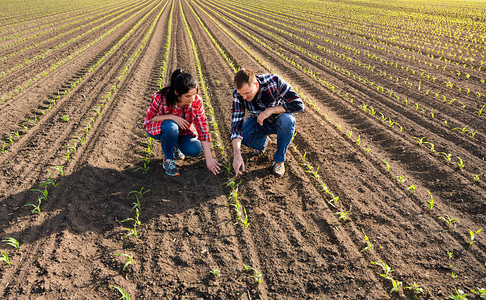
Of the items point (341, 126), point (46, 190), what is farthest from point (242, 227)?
point (341, 126)

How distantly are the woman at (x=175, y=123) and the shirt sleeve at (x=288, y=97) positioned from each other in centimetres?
121

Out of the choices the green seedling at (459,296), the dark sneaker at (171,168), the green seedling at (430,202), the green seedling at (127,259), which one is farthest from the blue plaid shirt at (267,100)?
the green seedling at (459,296)

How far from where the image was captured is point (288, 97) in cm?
412

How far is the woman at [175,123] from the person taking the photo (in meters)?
3.98

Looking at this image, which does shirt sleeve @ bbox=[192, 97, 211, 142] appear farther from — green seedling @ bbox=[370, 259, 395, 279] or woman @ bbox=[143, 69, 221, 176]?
green seedling @ bbox=[370, 259, 395, 279]

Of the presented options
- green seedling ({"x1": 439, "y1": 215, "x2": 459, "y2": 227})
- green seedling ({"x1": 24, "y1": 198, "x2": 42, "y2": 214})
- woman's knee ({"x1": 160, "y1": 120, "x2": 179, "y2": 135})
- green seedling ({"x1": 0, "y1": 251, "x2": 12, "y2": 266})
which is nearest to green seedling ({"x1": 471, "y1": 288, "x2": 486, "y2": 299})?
green seedling ({"x1": 439, "y1": 215, "x2": 459, "y2": 227})

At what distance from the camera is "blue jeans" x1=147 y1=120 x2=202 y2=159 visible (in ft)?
13.3

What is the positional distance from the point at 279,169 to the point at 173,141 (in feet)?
5.57

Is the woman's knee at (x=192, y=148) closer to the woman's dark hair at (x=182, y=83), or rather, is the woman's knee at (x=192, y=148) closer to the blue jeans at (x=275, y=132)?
the blue jeans at (x=275, y=132)

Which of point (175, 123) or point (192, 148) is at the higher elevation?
point (175, 123)

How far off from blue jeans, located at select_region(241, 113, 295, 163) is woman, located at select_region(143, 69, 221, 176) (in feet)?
2.56

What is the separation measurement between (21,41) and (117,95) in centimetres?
1185

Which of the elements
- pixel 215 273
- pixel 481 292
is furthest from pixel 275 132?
pixel 481 292

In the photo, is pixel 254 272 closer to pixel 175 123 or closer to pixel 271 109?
pixel 271 109
